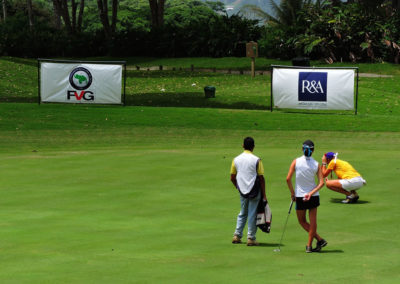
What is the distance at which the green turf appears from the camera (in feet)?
40.7

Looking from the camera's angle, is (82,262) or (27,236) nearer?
(82,262)

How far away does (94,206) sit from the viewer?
18.1 metres

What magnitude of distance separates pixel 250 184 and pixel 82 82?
2507 centimetres

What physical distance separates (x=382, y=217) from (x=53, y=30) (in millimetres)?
69602

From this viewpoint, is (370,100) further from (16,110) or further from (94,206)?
(94,206)

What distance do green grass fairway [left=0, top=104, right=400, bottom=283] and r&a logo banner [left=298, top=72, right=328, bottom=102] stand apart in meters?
4.38

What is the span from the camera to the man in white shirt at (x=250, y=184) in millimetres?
14133

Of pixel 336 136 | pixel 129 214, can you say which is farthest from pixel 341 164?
pixel 336 136

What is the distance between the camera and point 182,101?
150ft

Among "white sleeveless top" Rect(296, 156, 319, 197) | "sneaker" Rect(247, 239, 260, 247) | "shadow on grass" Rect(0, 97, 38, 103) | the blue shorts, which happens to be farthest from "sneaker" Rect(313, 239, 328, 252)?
"shadow on grass" Rect(0, 97, 38, 103)

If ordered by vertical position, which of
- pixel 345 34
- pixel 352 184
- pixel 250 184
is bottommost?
pixel 352 184

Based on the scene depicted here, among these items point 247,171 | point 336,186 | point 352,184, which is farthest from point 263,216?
point 336,186

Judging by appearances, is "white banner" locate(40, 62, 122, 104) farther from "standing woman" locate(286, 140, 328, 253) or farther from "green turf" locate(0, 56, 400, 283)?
"standing woman" locate(286, 140, 328, 253)

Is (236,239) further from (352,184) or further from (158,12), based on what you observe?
(158,12)
